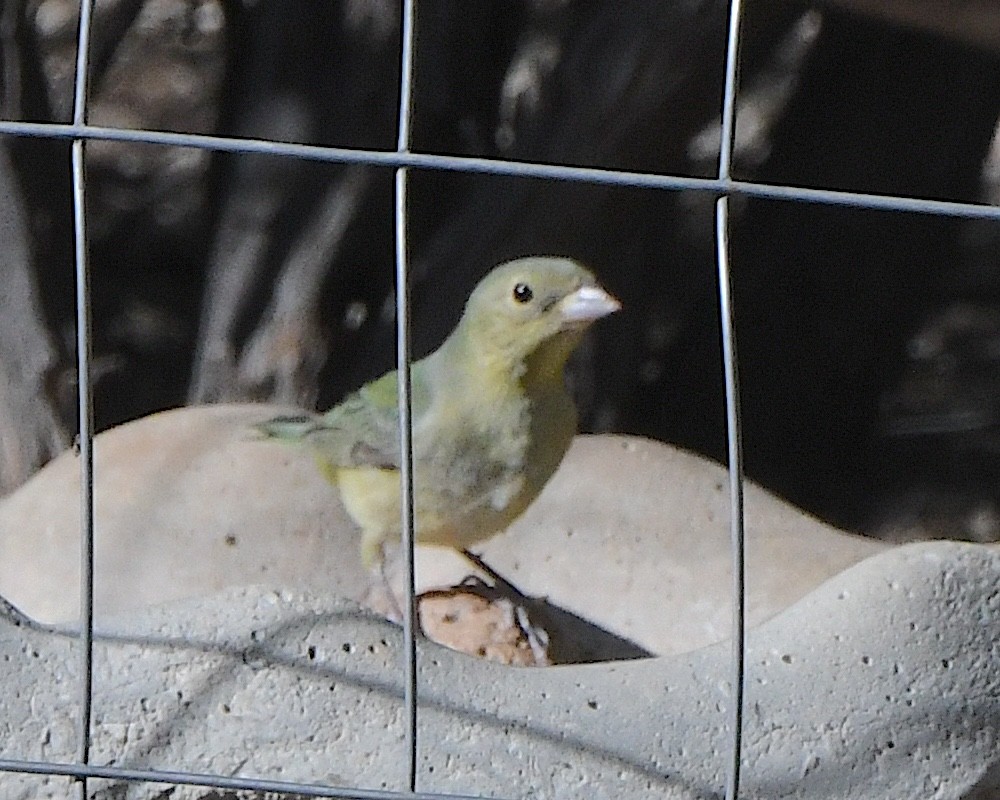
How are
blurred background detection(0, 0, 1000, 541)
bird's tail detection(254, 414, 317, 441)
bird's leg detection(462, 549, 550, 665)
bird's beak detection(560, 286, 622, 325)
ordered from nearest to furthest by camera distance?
bird's leg detection(462, 549, 550, 665), bird's beak detection(560, 286, 622, 325), bird's tail detection(254, 414, 317, 441), blurred background detection(0, 0, 1000, 541)

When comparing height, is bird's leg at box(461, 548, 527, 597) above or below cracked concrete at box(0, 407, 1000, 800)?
above

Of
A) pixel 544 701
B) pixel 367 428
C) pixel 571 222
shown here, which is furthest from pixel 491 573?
pixel 571 222

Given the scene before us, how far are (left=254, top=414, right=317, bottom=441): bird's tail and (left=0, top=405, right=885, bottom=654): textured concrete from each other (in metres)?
0.04

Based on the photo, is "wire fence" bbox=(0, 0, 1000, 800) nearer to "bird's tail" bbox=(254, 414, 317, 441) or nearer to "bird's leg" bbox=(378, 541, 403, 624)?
"bird's leg" bbox=(378, 541, 403, 624)

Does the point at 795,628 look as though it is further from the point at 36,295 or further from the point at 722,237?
the point at 36,295

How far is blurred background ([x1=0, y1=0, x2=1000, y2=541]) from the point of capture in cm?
353

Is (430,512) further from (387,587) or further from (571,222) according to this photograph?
(571,222)

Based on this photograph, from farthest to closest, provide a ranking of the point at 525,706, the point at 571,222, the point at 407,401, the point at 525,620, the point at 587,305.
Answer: the point at 571,222
the point at 587,305
the point at 525,620
the point at 525,706
the point at 407,401

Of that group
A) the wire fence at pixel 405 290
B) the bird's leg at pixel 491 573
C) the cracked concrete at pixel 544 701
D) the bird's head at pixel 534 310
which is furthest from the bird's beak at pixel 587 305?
the wire fence at pixel 405 290

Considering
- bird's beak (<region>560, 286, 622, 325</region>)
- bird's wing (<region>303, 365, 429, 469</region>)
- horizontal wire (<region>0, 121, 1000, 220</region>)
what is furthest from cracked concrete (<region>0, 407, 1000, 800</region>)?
bird's wing (<region>303, 365, 429, 469</region>)

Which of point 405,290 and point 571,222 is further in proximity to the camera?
point 571,222

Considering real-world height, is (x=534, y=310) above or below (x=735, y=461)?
above

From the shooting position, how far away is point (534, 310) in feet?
8.08

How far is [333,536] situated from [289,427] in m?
0.18
